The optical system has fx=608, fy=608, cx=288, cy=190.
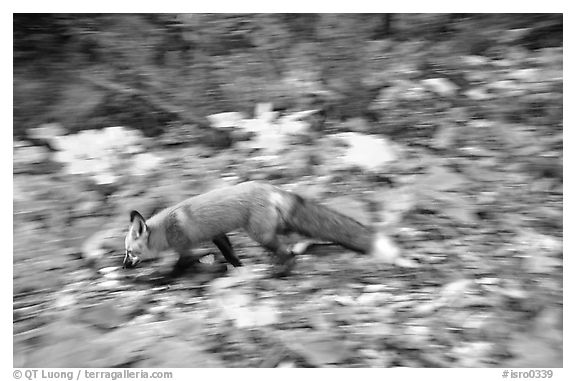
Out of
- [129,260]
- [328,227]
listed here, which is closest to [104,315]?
[129,260]

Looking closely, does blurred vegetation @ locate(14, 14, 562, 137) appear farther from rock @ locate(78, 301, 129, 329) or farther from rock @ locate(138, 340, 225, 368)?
rock @ locate(138, 340, 225, 368)

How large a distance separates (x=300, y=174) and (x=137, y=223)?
0.88 meters

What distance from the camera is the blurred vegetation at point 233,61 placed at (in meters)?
3.32

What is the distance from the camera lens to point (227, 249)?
308 centimetres

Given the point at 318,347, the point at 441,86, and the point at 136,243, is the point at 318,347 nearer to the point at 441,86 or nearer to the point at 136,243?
the point at 136,243

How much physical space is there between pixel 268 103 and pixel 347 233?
85 centimetres

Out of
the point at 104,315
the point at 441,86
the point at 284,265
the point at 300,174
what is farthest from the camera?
the point at 441,86

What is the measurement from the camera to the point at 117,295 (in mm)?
2982

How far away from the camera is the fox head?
3.03 meters

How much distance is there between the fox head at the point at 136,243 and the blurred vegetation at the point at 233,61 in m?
0.61

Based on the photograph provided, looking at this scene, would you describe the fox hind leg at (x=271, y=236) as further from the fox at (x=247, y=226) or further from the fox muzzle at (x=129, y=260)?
the fox muzzle at (x=129, y=260)

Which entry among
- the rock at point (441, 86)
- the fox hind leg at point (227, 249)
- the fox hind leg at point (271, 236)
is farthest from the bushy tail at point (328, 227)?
the rock at point (441, 86)

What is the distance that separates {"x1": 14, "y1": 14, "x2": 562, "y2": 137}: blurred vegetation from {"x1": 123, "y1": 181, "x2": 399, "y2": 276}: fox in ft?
1.82
